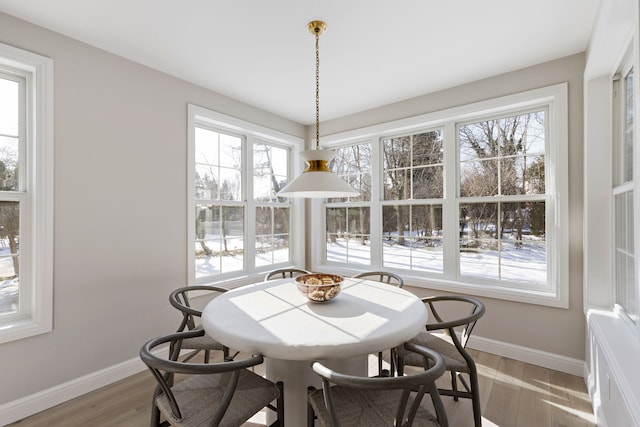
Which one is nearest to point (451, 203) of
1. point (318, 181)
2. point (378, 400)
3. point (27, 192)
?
point (318, 181)

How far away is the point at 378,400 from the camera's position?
143cm

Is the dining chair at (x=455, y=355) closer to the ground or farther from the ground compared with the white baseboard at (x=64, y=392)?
farther from the ground

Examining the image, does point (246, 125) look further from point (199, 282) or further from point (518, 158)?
point (518, 158)

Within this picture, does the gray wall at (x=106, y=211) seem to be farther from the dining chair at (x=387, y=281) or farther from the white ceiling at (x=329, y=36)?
the dining chair at (x=387, y=281)

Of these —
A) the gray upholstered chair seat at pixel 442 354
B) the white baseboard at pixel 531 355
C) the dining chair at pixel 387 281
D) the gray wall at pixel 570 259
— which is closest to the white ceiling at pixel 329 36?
the gray wall at pixel 570 259

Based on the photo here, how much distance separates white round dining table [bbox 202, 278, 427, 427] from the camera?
1.36 m

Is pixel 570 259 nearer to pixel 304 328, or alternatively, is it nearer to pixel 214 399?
pixel 304 328

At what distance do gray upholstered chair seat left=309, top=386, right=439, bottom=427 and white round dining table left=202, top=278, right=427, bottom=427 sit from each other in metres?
0.18

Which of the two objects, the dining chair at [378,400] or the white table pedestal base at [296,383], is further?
the white table pedestal base at [296,383]

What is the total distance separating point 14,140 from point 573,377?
455 centimetres

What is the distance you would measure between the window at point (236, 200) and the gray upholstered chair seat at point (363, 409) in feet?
6.75

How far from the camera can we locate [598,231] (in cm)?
224

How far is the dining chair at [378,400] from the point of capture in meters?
1.12

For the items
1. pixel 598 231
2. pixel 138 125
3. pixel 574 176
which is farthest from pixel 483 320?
pixel 138 125
